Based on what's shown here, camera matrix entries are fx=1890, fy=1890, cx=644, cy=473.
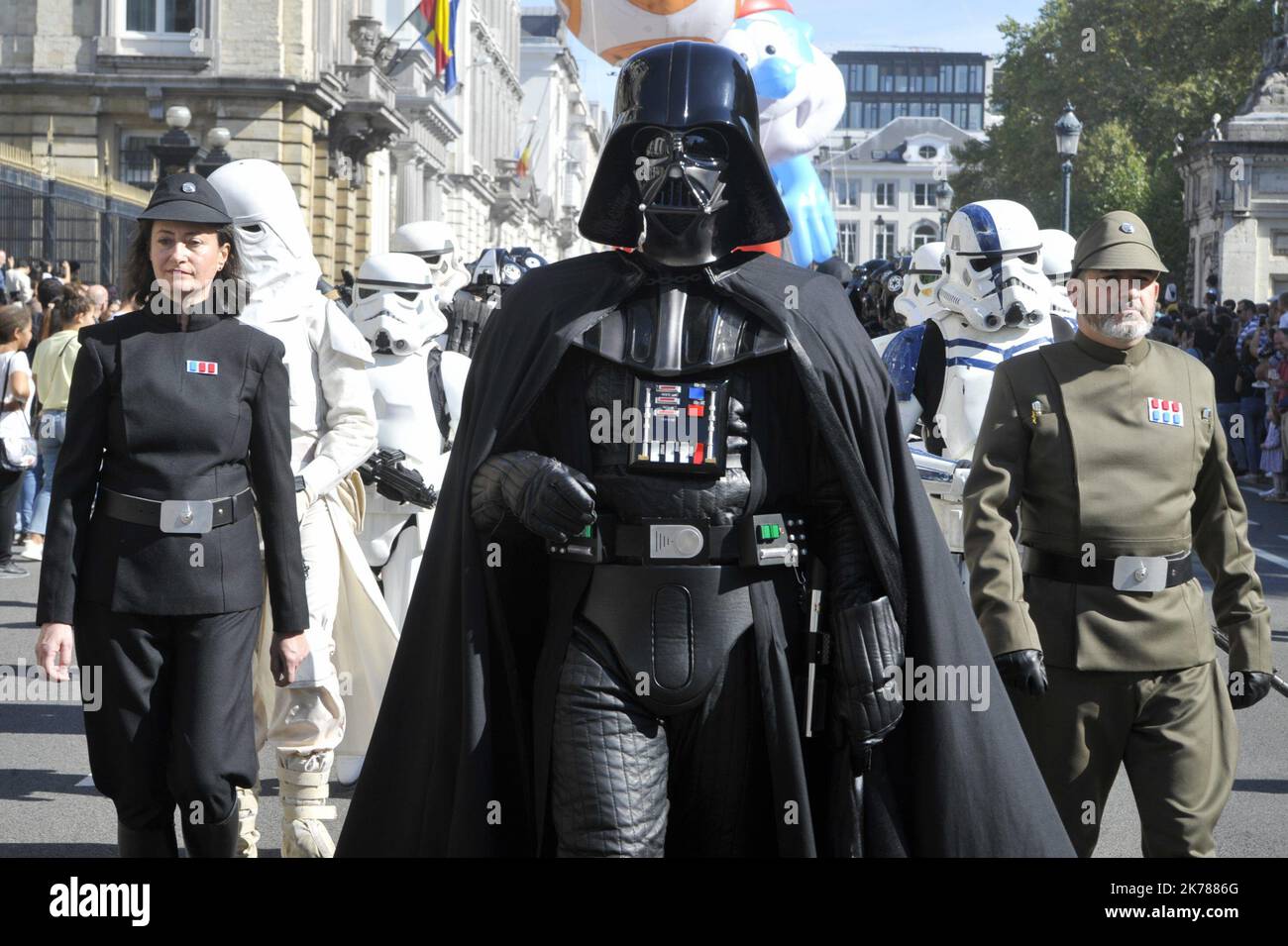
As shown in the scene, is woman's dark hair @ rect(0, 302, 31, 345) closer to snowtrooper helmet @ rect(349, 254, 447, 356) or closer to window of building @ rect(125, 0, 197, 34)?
snowtrooper helmet @ rect(349, 254, 447, 356)

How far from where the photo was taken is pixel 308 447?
Result: 6129 millimetres

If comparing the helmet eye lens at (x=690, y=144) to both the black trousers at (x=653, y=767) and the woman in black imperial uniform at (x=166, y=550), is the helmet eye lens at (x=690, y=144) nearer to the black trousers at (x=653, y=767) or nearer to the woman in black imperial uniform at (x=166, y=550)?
the black trousers at (x=653, y=767)

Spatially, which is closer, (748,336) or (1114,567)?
(748,336)

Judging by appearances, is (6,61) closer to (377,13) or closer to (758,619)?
(377,13)

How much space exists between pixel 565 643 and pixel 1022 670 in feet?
4.50

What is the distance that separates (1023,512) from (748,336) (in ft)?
4.90

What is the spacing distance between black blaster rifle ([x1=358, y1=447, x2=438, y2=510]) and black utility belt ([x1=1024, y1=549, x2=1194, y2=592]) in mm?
3220

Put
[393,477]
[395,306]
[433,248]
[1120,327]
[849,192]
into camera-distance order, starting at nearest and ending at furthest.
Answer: [1120,327] → [393,477] → [395,306] → [433,248] → [849,192]

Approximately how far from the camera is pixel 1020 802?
12.8 ft

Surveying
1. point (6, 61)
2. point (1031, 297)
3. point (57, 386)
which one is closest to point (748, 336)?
point (1031, 297)

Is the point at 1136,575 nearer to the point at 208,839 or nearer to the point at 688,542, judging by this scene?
the point at 688,542

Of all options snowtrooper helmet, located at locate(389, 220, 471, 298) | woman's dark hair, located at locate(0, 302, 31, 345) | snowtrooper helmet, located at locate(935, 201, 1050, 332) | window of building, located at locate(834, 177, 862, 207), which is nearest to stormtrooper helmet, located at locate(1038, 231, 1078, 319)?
snowtrooper helmet, located at locate(935, 201, 1050, 332)

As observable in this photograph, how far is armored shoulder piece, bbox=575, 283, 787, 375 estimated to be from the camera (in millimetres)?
3758

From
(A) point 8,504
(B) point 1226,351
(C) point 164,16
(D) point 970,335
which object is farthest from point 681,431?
(C) point 164,16
